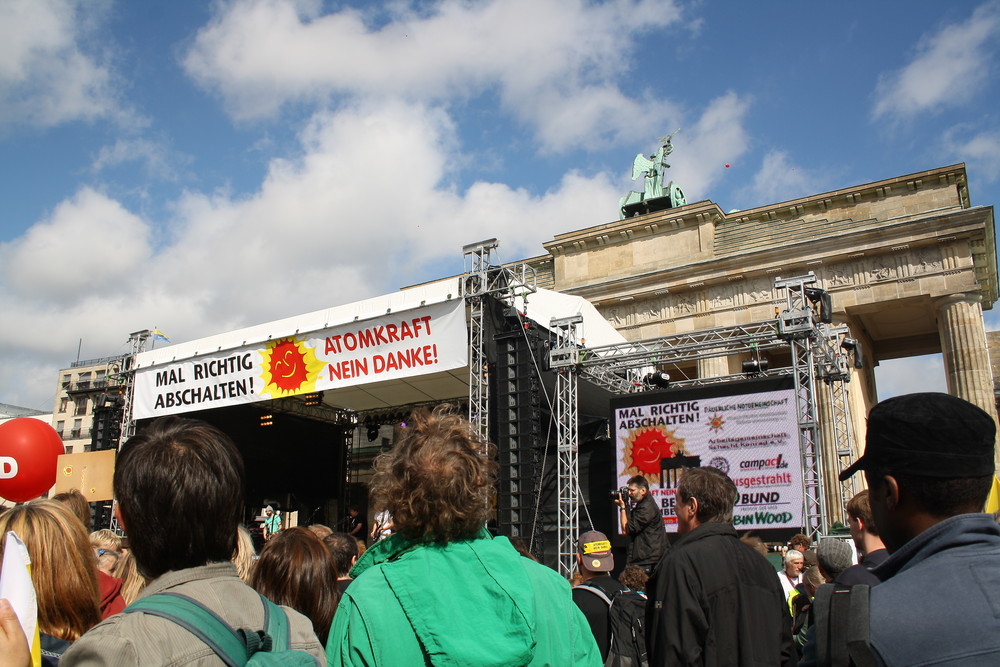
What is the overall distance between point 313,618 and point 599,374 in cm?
1129

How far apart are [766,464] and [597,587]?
8.28 metres

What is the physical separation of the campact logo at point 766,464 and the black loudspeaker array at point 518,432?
11.2ft

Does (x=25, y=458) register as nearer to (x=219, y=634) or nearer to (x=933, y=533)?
(x=219, y=634)

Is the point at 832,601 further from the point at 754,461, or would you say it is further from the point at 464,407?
the point at 464,407

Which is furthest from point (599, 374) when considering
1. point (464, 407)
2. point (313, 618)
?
point (313, 618)

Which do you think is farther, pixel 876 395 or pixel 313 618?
pixel 876 395

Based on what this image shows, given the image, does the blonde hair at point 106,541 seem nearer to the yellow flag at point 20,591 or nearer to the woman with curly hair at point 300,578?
the woman with curly hair at point 300,578

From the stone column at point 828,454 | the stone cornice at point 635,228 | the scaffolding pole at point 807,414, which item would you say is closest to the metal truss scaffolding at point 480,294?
the scaffolding pole at point 807,414

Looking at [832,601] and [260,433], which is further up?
[260,433]

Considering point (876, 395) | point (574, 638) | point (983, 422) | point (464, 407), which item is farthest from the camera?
point (876, 395)

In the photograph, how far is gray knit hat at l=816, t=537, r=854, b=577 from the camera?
3.71 meters

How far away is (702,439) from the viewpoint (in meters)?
12.0

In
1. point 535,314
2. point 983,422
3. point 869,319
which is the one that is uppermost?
point 869,319

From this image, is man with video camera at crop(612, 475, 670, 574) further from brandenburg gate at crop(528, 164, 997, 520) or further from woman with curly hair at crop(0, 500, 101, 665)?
brandenburg gate at crop(528, 164, 997, 520)
